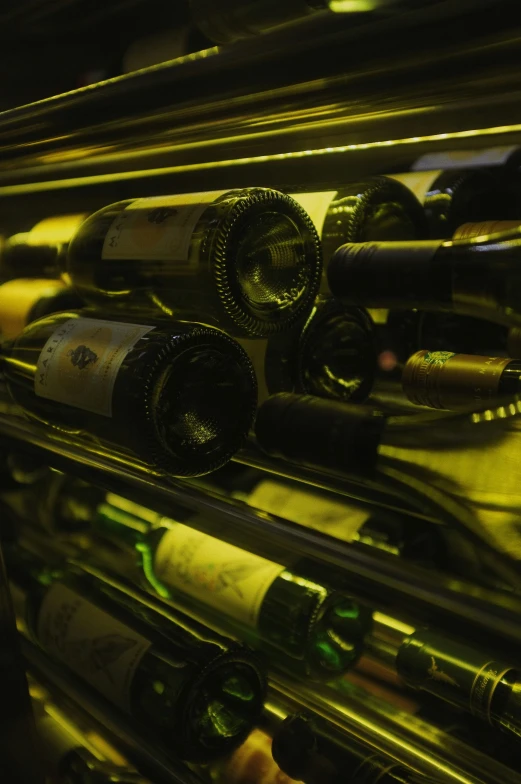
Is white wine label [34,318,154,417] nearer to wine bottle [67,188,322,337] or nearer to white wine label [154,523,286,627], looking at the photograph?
wine bottle [67,188,322,337]

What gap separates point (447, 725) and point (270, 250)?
1.44 ft

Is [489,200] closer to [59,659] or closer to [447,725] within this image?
[447,725]

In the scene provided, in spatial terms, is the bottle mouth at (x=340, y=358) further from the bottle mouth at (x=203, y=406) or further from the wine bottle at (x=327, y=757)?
the wine bottle at (x=327, y=757)

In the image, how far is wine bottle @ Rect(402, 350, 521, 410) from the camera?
0.46 m

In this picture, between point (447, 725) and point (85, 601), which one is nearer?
point (447, 725)

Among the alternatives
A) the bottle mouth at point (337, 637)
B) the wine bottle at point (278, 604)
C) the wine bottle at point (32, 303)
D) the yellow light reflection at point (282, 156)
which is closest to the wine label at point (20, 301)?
the wine bottle at point (32, 303)

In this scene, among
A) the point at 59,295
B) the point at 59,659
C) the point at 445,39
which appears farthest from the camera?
the point at 59,295

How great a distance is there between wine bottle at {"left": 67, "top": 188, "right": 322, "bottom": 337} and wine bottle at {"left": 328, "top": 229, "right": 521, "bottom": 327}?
0.10 meters

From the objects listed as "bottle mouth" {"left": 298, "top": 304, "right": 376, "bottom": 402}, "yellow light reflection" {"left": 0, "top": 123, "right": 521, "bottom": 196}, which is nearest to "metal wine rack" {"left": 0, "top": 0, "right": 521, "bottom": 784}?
"yellow light reflection" {"left": 0, "top": 123, "right": 521, "bottom": 196}

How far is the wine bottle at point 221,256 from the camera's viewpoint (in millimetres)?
566

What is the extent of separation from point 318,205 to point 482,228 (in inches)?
7.2

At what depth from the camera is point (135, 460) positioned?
59 cm

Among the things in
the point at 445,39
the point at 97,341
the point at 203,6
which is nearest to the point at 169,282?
the point at 97,341

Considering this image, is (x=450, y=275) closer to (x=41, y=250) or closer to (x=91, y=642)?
(x=91, y=642)
